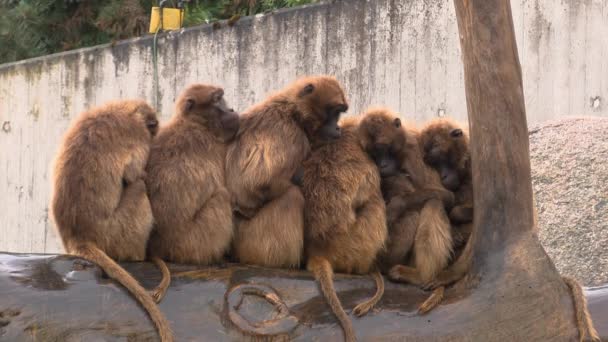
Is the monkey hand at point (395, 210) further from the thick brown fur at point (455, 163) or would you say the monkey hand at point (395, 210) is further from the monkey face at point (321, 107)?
the monkey face at point (321, 107)

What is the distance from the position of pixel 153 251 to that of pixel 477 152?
2253 millimetres

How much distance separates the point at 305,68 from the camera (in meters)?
13.4

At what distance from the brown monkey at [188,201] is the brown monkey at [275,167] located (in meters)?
0.14

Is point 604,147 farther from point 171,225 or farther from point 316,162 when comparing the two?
point 171,225

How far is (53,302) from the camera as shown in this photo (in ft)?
20.5

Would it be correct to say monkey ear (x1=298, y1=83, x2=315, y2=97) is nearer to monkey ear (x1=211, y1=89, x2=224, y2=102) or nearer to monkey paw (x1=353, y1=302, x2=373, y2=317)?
monkey ear (x1=211, y1=89, x2=224, y2=102)

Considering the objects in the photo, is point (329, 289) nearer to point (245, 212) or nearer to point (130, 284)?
point (245, 212)

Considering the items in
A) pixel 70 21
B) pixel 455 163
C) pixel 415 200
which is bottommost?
pixel 415 200

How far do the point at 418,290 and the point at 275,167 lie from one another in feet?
4.11

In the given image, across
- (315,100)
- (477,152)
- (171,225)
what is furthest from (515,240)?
(171,225)

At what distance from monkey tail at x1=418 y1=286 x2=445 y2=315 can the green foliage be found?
470 inches

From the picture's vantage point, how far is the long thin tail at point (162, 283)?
6.41 m

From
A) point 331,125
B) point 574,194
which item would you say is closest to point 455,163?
point 331,125

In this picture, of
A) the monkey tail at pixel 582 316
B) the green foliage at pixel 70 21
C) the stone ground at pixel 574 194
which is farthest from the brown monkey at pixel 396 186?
the green foliage at pixel 70 21
